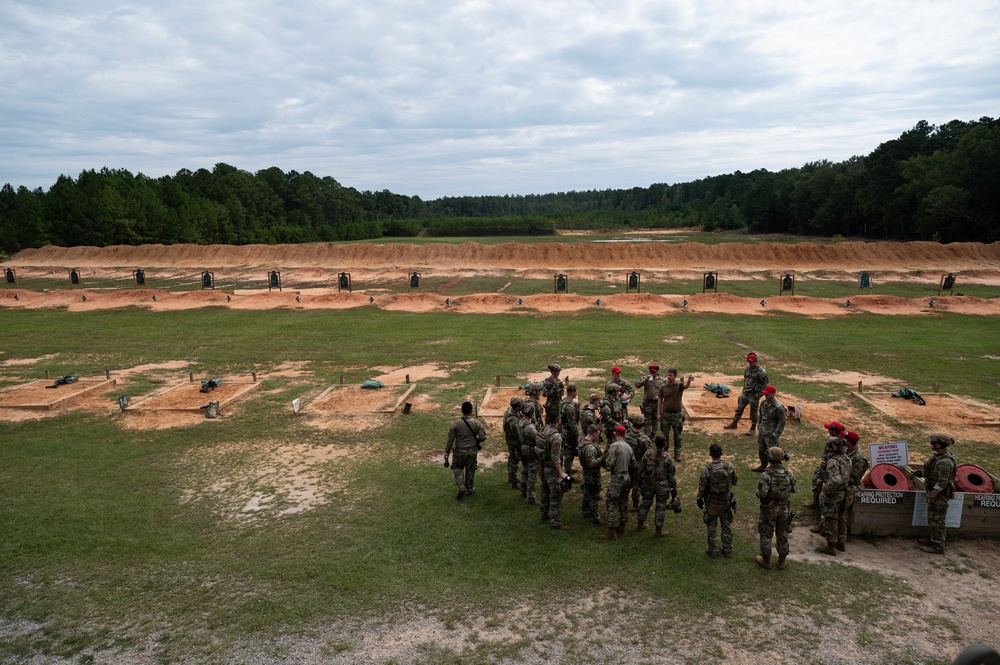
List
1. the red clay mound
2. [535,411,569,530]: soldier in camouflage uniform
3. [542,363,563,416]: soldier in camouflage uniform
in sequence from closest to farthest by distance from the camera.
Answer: [535,411,569,530]: soldier in camouflage uniform < [542,363,563,416]: soldier in camouflage uniform < the red clay mound

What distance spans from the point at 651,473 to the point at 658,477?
0.41ft

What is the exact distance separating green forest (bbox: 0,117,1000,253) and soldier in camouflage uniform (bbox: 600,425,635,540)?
7109 centimetres

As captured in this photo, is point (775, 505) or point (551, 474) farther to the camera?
point (551, 474)

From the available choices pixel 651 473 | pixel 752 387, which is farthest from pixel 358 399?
pixel 752 387

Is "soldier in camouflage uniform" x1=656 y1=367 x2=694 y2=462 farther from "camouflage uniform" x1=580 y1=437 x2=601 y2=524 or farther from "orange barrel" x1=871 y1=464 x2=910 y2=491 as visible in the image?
"orange barrel" x1=871 y1=464 x2=910 y2=491

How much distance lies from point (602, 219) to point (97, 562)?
460 ft

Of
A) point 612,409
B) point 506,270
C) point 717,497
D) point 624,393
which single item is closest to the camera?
point 717,497

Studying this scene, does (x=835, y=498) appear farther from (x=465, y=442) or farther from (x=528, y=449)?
(x=465, y=442)

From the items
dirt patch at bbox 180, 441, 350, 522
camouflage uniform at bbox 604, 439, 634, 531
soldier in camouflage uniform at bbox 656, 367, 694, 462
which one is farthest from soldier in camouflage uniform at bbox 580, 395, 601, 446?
dirt patch at bbox 180, 441, 350, 522

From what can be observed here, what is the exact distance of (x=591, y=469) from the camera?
961cm

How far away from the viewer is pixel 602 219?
142m

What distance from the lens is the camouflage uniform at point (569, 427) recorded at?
37.2 feet

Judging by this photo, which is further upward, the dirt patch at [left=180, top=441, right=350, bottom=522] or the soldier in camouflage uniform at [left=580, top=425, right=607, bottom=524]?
the soldier in camouflage uniform at [left=580, top=425, right=607, bottom=524]

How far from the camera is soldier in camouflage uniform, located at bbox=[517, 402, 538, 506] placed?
33.2ft
